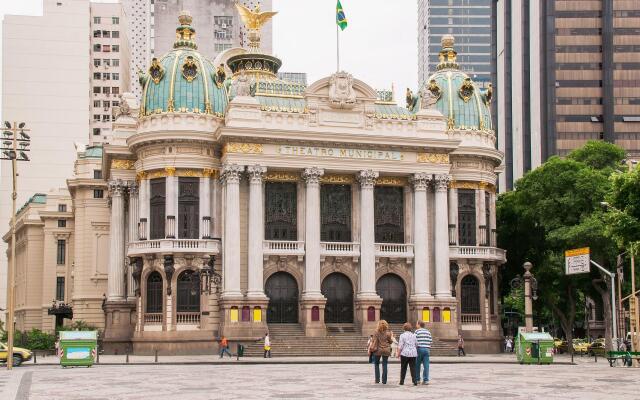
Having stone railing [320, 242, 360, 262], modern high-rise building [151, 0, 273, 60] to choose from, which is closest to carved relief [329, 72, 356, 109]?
stone railing [320, 242, 360, 262]

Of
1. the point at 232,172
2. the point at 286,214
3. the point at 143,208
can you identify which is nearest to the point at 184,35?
the point at 232,172

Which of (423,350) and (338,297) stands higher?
(338,297)

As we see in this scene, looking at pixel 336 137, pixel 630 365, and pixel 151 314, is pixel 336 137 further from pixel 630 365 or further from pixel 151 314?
pixel 630 365

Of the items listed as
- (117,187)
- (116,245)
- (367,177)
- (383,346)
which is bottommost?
(383,346)

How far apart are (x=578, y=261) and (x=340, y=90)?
21503 millimetres

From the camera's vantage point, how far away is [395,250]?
3024 inches

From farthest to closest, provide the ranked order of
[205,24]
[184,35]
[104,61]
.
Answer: [205,24] < [104,61] < [184,35]

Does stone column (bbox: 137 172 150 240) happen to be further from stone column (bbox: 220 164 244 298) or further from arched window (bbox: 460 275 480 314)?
arched window (bbox: 460 275 480 314)

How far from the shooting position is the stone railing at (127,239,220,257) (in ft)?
238

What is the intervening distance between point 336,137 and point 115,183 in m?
17.4

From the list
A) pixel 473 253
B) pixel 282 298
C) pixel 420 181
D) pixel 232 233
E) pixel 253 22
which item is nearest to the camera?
pixel 232 233

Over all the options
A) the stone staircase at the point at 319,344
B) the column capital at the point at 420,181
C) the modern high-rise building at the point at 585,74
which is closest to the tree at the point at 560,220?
the column capital at the point at 420,181

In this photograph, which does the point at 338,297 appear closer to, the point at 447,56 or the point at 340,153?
the point at 340,153

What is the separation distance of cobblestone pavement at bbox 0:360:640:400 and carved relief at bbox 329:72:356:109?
32461mm
